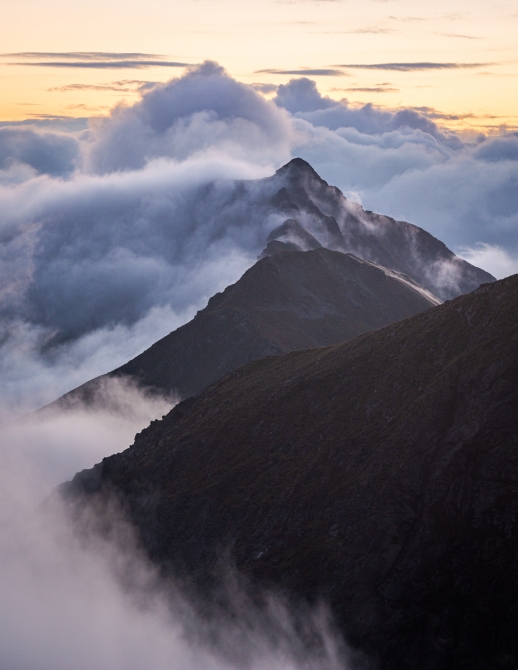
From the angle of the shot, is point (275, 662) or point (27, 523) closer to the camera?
point (275, 662)

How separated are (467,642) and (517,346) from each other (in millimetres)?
34159

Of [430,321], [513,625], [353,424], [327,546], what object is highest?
[430,321]

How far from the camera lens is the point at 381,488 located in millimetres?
94188

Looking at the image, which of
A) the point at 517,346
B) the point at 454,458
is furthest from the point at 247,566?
the point at 517,346

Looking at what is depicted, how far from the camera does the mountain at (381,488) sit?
3253 inches

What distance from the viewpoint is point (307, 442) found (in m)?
109

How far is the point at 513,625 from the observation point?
258 feet

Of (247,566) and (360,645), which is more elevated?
(247,566)

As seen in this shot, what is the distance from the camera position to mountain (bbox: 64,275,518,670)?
8262cm

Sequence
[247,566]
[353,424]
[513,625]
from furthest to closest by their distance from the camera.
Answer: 1. [353,424]
2. [247,566]
3. [513,625]

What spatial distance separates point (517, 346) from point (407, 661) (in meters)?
37.7

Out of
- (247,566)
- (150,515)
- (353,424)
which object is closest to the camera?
(247,566)

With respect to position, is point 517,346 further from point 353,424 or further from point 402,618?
point 402,618

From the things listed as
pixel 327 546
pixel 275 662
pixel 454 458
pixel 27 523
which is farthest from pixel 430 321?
pixel 27 523
